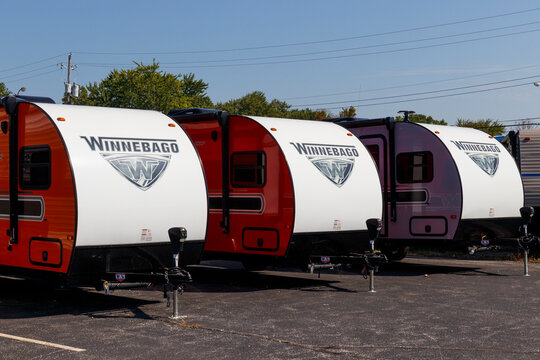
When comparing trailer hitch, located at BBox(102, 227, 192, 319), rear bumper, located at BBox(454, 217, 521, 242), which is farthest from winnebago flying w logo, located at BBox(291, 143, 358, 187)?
trailer hitch, located at BBox(102, 227, 192, 319)

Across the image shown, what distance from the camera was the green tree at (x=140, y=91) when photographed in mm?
72125

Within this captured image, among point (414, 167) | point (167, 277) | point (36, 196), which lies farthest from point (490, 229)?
point (36, 196)

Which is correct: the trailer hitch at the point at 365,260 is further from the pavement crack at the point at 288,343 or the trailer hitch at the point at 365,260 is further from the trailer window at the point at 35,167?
the trailer window at the point at 35,167

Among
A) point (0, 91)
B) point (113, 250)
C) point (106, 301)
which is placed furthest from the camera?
point (0, 91)

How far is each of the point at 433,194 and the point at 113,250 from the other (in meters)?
7.68

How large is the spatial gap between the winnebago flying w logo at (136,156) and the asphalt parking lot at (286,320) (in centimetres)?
186

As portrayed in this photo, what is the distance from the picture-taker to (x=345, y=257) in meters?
13.0

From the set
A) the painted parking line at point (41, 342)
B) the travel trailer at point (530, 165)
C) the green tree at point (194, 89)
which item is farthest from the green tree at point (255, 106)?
the painted parking line at point (41, 342)

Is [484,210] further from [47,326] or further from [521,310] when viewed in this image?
[47,326]

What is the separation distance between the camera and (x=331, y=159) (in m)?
13.3

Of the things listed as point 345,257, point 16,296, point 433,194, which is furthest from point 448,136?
point 16,296

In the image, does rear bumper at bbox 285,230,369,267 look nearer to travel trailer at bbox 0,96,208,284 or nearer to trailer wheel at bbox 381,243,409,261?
travel trailer at bbox 0,96,208,284

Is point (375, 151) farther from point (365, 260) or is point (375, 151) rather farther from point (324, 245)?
point (365, 260)

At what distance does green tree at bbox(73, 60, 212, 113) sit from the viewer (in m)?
72.1
